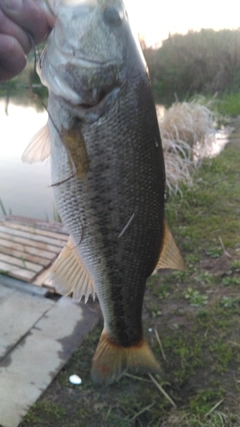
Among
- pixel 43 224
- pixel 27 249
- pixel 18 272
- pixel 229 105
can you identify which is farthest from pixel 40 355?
pixel 229 105

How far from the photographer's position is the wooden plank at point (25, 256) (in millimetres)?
4262

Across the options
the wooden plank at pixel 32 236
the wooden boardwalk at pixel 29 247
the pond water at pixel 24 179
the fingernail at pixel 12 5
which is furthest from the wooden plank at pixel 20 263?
the fingernail at pixel 12 5

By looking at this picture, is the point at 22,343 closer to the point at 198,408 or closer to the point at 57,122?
the point at 198,408

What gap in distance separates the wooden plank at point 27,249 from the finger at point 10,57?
9.97 ft

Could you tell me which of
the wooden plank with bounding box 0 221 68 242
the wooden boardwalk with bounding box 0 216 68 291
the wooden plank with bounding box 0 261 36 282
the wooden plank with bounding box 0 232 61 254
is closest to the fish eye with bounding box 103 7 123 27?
the wooden boardwalk with bounding box 0 216 68 291

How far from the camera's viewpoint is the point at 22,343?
317cm

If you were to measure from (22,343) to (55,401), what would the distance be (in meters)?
0.62

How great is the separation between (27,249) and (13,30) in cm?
343

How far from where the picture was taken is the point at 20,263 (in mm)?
4254

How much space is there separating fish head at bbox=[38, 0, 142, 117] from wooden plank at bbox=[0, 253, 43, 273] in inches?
117

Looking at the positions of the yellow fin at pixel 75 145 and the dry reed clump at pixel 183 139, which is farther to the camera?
the dry reed clump at pixel 183 139

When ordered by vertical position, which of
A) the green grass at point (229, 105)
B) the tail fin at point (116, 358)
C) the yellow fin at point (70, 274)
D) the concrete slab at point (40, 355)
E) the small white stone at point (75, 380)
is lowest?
the green grass at point (229, 105)

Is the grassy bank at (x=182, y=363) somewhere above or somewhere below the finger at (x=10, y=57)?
below

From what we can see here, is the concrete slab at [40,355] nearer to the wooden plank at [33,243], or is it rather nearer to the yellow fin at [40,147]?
the wooden plank at [33,243]
